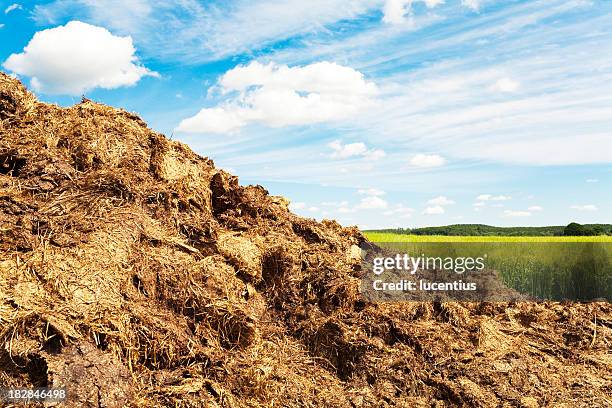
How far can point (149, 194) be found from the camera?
724cm

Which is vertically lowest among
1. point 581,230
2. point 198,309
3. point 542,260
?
point 198,309

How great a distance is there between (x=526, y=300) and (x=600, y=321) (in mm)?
1247

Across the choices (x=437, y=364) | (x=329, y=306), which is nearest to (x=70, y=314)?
(x=329, y=306)

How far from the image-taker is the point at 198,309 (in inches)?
246

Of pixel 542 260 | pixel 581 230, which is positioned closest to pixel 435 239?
pixel 542 260

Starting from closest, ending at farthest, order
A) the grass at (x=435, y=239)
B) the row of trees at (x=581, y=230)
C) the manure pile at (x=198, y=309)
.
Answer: the manure pile at (x=198, y=309) → the grass at (x=435, y=239) → the row of trees at (x=581, y=230)

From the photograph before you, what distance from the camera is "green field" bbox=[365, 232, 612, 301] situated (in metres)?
10.7

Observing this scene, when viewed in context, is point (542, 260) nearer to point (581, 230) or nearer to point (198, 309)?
point (581, 230)

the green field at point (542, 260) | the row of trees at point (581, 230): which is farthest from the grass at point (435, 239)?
the row of trees at point (581, 230)

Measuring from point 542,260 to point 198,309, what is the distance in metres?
8.20

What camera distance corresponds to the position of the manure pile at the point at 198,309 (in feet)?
17.2

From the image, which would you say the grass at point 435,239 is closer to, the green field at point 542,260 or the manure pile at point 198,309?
the green field at point 542,260

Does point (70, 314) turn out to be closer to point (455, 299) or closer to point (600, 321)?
point (455, 299)

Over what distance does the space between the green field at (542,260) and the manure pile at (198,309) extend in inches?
73.0
